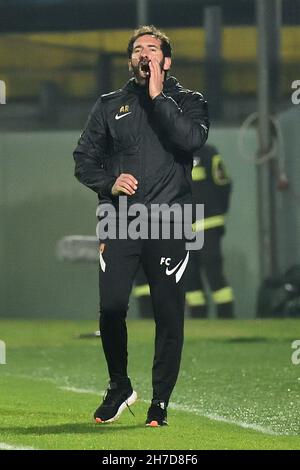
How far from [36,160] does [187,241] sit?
31.6 ft

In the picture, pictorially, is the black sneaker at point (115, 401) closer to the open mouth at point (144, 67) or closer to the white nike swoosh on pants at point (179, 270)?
the white nike swoosh on pants at point (179, 270)

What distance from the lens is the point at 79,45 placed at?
1723 cm

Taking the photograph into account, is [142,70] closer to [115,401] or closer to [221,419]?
[115,401]

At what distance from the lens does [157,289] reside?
25.6ft

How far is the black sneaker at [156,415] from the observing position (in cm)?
782

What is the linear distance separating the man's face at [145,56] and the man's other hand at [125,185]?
1.54 feet

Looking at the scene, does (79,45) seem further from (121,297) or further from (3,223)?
(121,297)

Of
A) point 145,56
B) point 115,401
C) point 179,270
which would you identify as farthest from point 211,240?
point 145,56

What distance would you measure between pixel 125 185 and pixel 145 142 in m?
0.25

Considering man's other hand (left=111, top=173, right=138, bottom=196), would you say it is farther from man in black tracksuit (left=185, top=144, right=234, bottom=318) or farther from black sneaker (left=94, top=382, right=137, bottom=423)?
man in black tracksuit (left=185, top=144, right=234, bottom=318)

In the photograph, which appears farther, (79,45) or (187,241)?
(79,45)

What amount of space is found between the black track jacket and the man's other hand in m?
0.06
